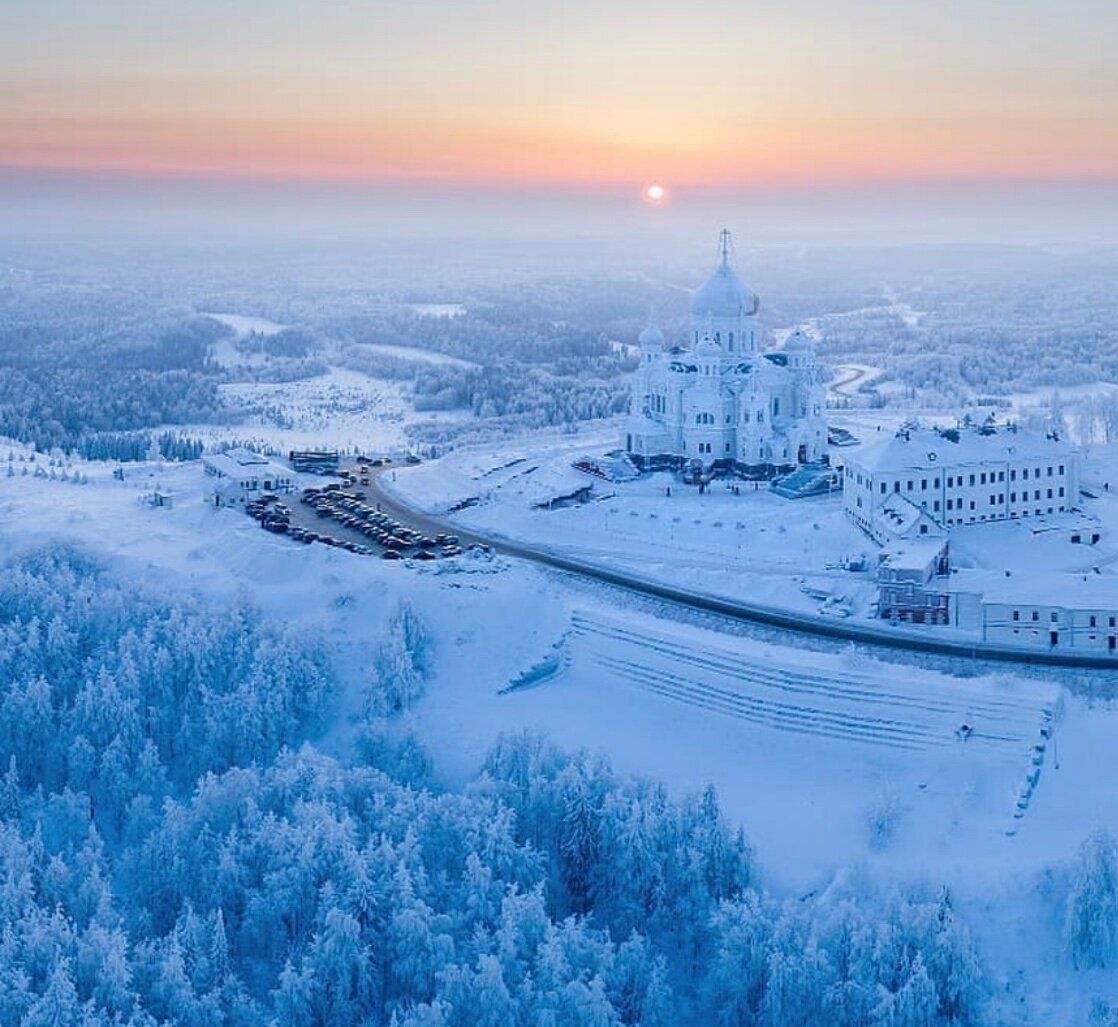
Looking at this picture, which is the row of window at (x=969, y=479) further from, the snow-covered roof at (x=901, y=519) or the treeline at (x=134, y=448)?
the treeline at (x=134, y=448)

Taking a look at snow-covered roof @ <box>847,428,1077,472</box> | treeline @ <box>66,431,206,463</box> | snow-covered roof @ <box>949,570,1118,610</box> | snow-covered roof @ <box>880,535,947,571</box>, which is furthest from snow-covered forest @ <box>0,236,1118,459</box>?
snow-covered roof @ <box>949,570,1118,610</box>

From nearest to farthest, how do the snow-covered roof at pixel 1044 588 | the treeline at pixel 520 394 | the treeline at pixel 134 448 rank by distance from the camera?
the snow-covered roof at pixel 1044 588
the treeline at pixel 134 448
the treeline at pixel 520 394

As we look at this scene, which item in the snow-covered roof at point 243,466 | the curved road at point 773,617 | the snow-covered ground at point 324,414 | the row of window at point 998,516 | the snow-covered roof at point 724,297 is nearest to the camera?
the curved road at point 773,617

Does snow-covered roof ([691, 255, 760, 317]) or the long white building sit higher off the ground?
snow-covered roof ([691, 255, 760, 317])

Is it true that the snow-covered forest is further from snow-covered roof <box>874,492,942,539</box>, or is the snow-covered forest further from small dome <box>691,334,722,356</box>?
snow-covered roof <box>874,492,942,539</box>

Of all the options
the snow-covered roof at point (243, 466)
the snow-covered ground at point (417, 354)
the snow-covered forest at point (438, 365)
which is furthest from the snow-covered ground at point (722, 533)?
the snow-covered ground at point (417, 354)

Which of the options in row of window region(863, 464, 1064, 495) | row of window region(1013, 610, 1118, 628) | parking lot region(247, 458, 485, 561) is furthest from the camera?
parking lot region(247, 458, 485, 561)

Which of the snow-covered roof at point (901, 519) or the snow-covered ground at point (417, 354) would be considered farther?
the snow-covered ground at point (417, 354)

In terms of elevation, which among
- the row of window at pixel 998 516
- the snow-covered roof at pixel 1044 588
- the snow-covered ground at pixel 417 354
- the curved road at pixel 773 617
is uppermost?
the snow-covered ground at pixel 417 354
